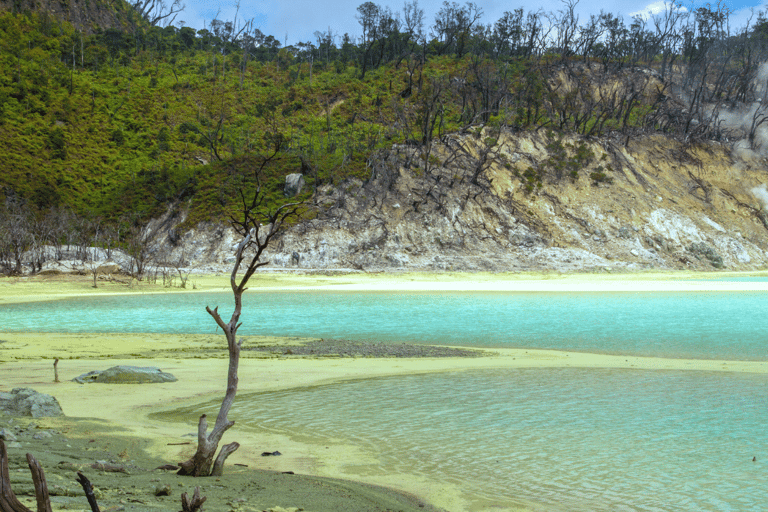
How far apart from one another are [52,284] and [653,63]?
86993mm

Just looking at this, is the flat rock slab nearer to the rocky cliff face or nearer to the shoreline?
the shoreline

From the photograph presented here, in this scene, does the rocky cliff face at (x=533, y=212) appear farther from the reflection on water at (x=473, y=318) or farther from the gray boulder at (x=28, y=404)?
the gray boulder at (x=28, y=404)

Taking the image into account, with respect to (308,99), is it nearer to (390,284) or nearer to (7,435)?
(390,284)

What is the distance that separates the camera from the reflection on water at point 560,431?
6219mm

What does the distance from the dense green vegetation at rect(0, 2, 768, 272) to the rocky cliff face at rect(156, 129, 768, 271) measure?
2.07 meters

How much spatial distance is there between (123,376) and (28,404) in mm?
3175

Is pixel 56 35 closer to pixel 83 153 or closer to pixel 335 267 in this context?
pixel 83 153

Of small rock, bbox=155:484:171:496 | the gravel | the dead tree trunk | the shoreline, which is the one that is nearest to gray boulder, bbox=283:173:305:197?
the shoreline

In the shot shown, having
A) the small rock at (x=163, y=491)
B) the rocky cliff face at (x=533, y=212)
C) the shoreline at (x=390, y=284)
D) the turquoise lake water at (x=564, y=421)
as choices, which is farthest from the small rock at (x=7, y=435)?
the rocky cliff face at (x=533, y=212)

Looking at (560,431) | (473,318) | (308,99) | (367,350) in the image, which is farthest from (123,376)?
(308,99)

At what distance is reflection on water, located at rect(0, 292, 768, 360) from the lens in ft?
58.6

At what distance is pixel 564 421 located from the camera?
29.0 ft

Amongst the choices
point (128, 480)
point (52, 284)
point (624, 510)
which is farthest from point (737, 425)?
point (52, 284)

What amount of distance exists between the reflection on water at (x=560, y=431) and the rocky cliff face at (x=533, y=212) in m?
39.6
